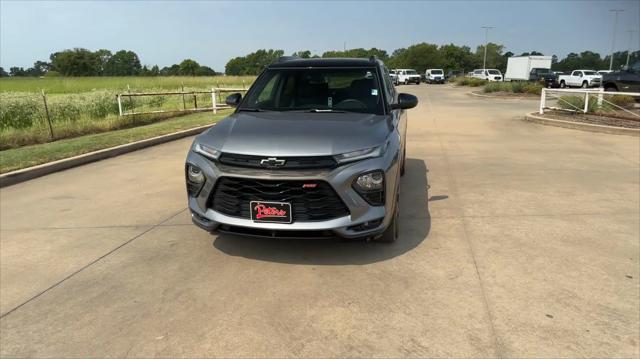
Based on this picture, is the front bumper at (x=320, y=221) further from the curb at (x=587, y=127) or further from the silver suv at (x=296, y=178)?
the curb at (x=587, y=127)

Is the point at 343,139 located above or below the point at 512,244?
above

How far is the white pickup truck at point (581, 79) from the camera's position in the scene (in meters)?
35.5

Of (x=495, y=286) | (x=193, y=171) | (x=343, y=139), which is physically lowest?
(x=495, y=286)

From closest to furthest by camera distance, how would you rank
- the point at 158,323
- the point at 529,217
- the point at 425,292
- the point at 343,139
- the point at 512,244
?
the point at 158,323, the point at 425,292, the point at 343,139, the point at 512,244, the point at 529,217

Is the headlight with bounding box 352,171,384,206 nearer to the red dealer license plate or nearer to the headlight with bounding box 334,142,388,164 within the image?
the headlight with bounding box 334,142,388,164

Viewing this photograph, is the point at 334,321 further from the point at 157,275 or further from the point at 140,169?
the point at 140,169

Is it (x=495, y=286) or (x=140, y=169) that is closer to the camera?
(x=495, y=286)

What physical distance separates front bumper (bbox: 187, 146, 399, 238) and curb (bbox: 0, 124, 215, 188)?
494 centimetres

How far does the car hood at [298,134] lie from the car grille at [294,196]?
22 cm

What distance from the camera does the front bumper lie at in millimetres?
3551

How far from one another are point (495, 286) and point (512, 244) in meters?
0.97

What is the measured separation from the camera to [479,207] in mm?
5570

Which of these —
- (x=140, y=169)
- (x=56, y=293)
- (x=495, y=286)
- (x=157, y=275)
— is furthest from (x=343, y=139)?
(x=140, y=169)

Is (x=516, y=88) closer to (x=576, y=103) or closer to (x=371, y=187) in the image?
(x=576, y=103)
